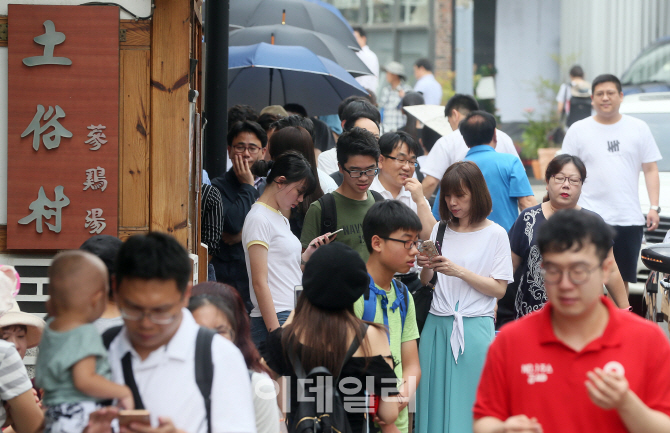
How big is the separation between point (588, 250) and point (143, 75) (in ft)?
9.63

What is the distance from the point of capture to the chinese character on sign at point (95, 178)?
4.52m

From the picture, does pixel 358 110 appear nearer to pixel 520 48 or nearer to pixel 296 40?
pixel 296 40

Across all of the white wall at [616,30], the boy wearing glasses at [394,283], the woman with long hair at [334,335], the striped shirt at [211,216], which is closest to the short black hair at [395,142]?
the striped shirt at [211,216]

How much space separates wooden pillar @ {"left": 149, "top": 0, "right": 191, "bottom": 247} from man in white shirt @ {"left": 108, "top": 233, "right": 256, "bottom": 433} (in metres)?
2.21

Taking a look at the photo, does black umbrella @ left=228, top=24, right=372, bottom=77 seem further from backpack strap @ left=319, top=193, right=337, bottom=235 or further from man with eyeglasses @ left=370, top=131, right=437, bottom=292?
backpack strap @ left=319, top=193, right=337, bottom=235

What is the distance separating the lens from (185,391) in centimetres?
235

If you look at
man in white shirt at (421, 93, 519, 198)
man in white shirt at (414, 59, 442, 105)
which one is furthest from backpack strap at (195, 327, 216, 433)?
man in white shirt at (414, 59, 442, 105)

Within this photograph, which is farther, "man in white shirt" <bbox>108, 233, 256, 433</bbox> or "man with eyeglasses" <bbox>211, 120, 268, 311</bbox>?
"man with eyeglasses" <bbox>211, 120, 268, 311</bbox>

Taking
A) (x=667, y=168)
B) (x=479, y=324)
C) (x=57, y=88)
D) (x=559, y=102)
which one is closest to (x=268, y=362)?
(x=479, y=324)

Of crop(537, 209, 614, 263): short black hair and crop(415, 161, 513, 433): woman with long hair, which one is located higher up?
crop(537, 209, 614, 263): short black hair

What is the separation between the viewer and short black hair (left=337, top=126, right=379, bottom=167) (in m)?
5.11

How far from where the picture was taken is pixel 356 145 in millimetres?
5141

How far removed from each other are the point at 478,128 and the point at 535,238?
66.6 inches

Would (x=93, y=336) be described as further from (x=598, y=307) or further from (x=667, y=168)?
(x=667, y=168)
